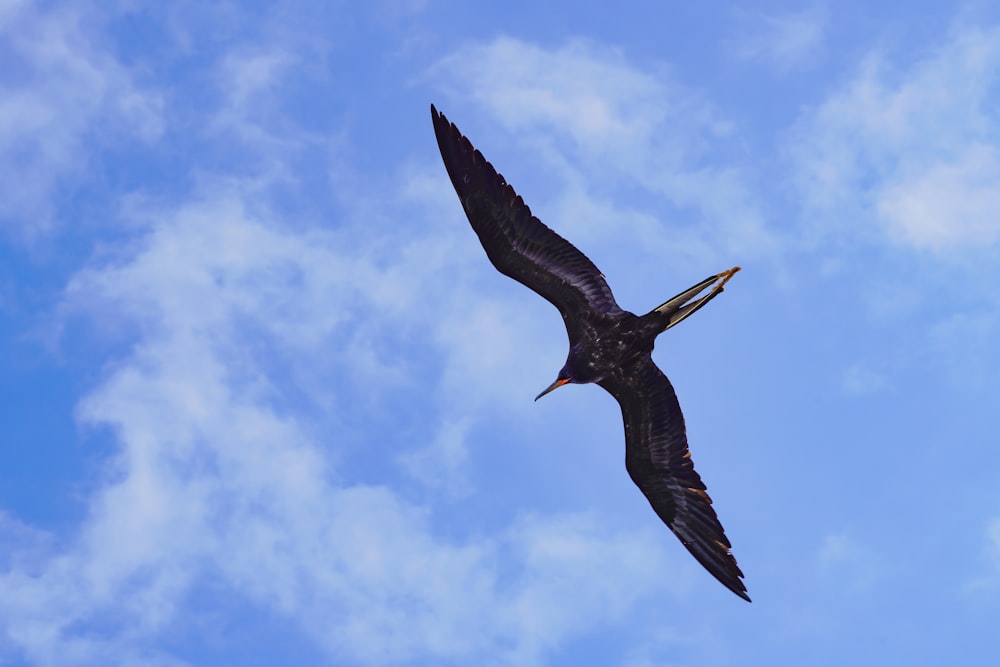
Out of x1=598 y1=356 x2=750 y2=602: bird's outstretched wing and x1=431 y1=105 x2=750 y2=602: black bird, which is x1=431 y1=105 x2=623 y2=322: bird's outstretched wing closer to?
x1=431 y1=105 x2=750 y2=602: black bird

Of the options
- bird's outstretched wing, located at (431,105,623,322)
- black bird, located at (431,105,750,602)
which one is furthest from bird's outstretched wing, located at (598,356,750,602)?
bird's outstretched wing, located at (431,105,623,322)

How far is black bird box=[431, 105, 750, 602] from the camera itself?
1725cm

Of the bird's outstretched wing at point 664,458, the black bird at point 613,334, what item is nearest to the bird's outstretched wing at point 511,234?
the black bird at point 613,334

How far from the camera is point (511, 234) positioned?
57.0 ft

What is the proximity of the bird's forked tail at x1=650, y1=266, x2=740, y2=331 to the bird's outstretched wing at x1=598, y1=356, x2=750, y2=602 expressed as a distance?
90cm

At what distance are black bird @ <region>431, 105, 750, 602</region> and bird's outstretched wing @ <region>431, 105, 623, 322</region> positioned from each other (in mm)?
15

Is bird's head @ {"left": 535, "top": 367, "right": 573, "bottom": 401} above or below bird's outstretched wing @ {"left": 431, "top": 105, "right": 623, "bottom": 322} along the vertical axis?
below

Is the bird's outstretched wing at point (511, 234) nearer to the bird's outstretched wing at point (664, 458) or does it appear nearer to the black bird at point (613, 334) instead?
the black bird at point (613, 334)

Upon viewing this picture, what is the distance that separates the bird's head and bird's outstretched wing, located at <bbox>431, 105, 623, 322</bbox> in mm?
1315

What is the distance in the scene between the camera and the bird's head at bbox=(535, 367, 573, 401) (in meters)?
18.5

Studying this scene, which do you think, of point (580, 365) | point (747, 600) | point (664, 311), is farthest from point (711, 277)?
point (747, 600)

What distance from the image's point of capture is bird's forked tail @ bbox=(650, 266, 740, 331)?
17188 mm

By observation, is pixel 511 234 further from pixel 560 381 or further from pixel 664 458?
pixel 664 458

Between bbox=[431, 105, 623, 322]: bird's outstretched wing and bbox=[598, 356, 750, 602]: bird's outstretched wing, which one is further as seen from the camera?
bbox=[598, 356, 750, 602]: bird's outstretched wing
